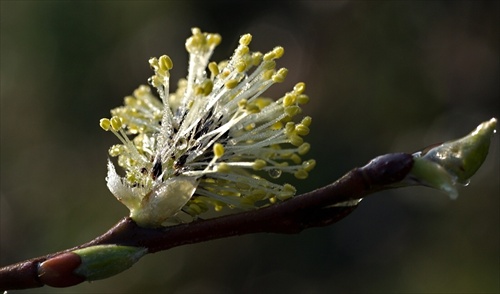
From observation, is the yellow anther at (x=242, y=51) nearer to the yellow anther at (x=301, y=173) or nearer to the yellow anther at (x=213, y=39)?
the yellow anther at (x=213, y=39)

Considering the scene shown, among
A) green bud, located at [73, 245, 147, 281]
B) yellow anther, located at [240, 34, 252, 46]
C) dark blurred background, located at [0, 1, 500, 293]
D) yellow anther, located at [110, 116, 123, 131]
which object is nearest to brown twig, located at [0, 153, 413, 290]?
green bud, located at [73, 245, 147, 281]

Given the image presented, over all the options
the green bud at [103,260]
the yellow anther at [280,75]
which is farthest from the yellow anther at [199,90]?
the green bud at [103,260]

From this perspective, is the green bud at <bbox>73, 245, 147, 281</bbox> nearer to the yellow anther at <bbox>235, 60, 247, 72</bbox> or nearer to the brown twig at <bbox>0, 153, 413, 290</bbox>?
the brown twig at <bbox>0, 153, 413, 290</bbox>

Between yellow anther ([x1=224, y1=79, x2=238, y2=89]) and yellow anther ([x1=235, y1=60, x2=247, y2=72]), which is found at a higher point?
yellow anther ([x1=235, y1=60, x2=247, y2=72])

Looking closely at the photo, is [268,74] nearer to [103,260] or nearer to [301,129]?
[301,129]

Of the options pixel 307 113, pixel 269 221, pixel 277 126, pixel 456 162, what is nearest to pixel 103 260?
pixel 269 221

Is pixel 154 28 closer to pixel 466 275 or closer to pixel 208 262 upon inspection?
pixel 208 262

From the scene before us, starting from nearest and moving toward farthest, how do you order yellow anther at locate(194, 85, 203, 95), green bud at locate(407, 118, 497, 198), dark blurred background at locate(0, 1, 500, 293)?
green bud at locate(407, 118, 497, 198)
yellow anther at locate(194, 85, 203, 95)
dark blurred background at locate(0, 1, 500, 293)

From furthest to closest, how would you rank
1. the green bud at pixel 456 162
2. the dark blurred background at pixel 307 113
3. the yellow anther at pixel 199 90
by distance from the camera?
the dark blurred background at pixel 307 113 < the yellow anther at pixel 199 90 < the green bud at pixel 456 162
